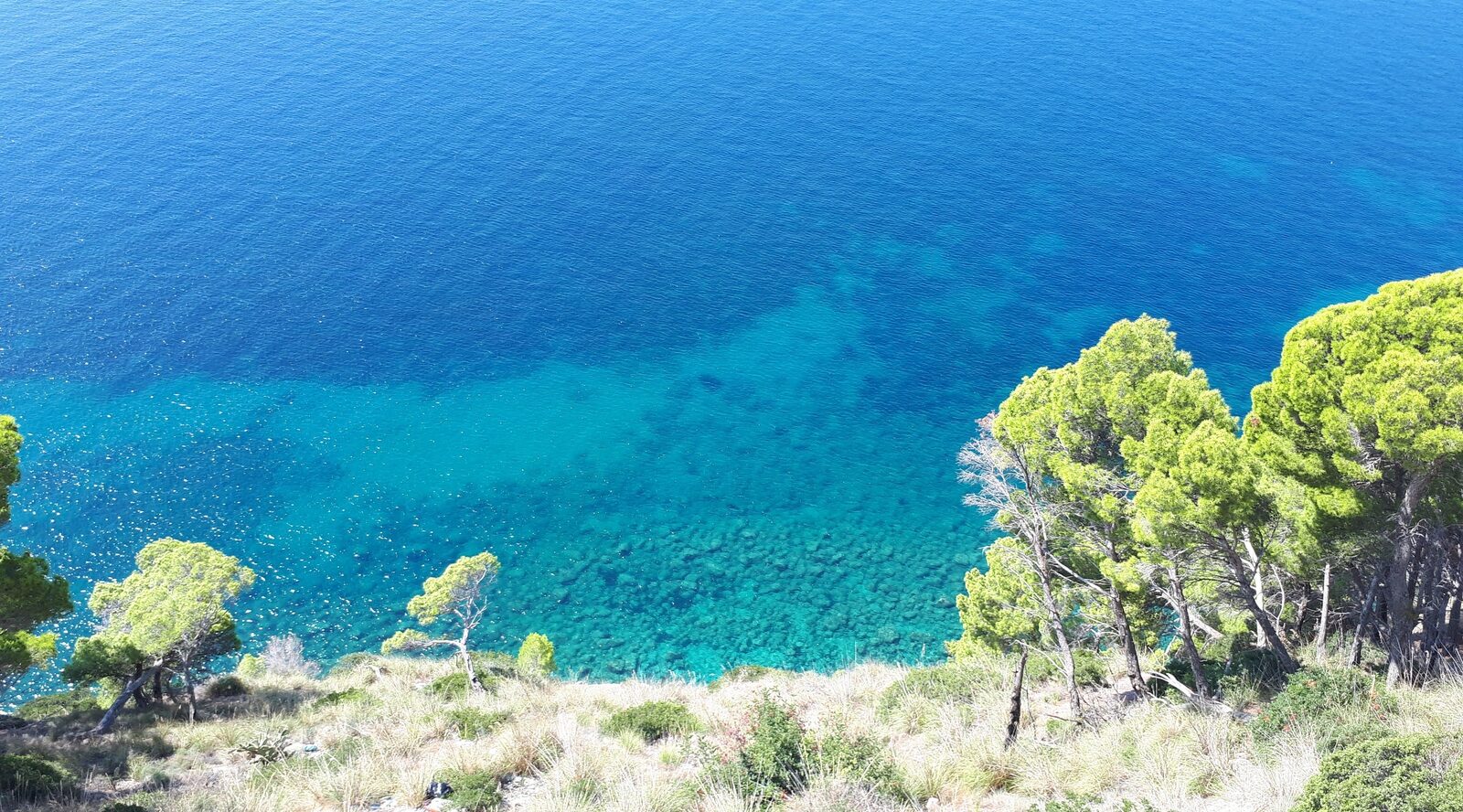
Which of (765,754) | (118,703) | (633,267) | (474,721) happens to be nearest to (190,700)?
(118,703)

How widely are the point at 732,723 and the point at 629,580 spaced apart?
26.5 meters

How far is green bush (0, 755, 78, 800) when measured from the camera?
46.2ft

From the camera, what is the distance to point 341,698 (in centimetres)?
2414

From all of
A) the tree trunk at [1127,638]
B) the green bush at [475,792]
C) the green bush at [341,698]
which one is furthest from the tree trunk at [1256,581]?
the green bush at [341,698]

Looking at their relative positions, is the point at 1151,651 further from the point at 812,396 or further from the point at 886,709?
the point at 812,396

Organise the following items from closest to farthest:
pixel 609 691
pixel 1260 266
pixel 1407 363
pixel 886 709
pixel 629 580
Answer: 1. pixel 1407 363
2. pixel 886 709
3. pixel 609 691
4. pixel 629 580
5. pixel 1260 266

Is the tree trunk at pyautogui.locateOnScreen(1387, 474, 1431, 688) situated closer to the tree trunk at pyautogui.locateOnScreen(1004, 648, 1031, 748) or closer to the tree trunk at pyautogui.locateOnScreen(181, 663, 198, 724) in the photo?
the tree trunk at pyautogui.locateOnScreen(1004, 648, 1031, 748)

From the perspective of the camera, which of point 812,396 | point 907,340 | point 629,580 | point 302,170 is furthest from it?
point 302,170

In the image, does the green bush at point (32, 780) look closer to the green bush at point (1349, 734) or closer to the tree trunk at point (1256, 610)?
the green bush at point (1349, 734)

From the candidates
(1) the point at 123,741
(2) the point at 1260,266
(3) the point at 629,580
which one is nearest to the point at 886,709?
(1) the point at 123,741

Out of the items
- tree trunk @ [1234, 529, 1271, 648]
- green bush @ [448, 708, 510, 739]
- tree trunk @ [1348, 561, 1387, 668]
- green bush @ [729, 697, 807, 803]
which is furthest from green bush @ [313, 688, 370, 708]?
tree trunk @ [1348, 561, 1387, 668]

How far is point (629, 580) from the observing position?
42.7 m

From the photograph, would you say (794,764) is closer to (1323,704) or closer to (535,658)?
(1323,704)

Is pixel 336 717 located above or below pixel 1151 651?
below
